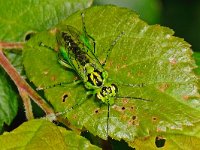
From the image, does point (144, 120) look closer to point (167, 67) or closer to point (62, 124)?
point (167, 67)

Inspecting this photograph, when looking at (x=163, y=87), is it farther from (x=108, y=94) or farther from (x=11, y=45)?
(x=11, y=45)

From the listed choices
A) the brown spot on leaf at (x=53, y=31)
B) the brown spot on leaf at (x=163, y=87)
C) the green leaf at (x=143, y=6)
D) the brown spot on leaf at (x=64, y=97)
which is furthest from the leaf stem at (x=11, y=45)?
the green leaf at (x=143, y=6)

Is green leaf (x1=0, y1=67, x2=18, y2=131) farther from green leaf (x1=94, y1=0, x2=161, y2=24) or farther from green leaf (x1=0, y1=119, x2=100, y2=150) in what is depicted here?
green leaf (x1=94, y1=0, x2=161, y2=24)

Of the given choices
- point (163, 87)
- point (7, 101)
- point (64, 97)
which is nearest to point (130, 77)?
point (163, 87)

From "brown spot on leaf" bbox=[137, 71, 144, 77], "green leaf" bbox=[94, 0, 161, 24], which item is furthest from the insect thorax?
"green leaf" bbox=[94, 0, 161, 24]

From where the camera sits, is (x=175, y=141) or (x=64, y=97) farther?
(x=64, y=97)

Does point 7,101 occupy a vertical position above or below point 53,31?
below
